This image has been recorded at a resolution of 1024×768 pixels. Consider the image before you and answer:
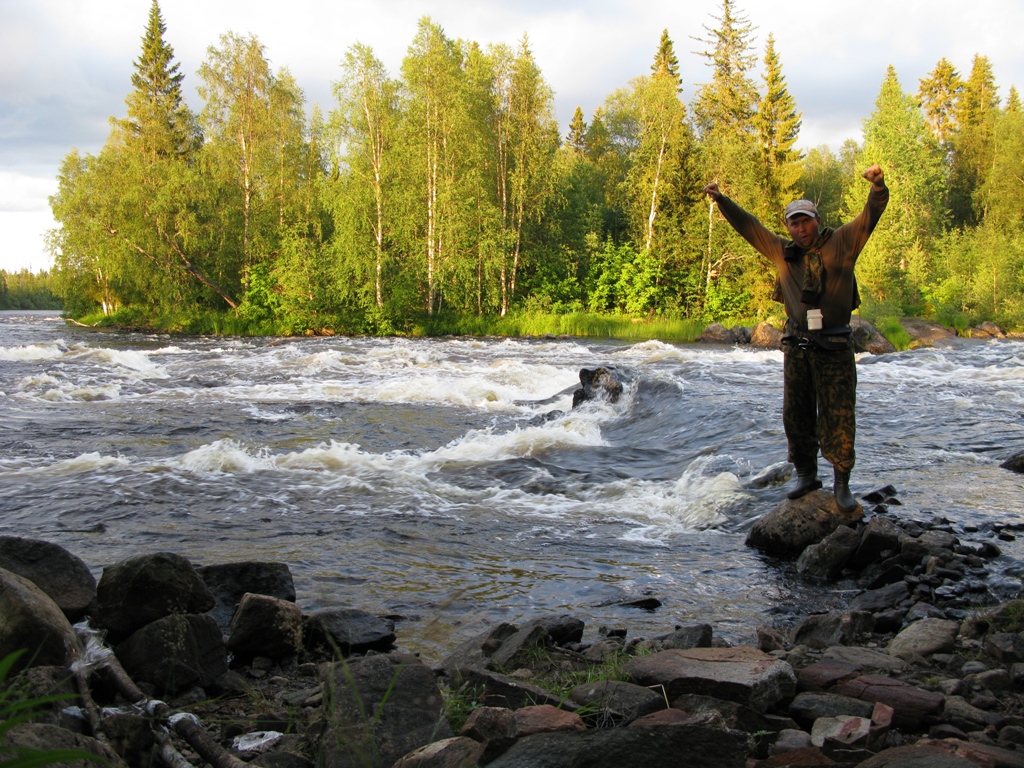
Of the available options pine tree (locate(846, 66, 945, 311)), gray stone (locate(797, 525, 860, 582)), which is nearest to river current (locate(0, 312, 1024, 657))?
gray stone (locate(797, 525, 860, 582))

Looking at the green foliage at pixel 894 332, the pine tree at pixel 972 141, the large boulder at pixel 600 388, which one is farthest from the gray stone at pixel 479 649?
the pine tree at pixel 972 141

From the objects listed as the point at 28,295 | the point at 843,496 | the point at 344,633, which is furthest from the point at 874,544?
the point at 28,295

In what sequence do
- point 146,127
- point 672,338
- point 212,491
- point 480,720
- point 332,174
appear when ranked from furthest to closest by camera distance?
point 146,127 < point 332,174 < point 672,338 < point 212,491 < point 480,720

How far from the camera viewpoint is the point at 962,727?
3041 millimetres

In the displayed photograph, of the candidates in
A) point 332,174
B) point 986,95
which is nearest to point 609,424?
point 332,174

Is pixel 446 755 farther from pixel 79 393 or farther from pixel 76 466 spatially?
pixel 79 393

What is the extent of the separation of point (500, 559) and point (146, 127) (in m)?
45.3

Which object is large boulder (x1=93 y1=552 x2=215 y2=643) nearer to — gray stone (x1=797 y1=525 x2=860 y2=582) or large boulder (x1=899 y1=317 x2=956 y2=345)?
gray stone (x1=797 y1=525 x2=860 y2=582)

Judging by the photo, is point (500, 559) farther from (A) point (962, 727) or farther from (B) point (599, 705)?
(A) point (962, 727)

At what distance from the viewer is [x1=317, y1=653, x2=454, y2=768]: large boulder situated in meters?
2.71

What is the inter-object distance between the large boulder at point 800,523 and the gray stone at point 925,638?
1.79 m

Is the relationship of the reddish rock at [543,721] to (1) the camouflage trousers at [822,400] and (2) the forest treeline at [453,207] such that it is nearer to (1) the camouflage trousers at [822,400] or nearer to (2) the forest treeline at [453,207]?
(1) the camouflage trousers at [822,400]

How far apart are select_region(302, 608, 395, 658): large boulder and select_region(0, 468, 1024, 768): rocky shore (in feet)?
0.04

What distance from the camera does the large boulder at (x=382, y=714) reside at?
2705mm
